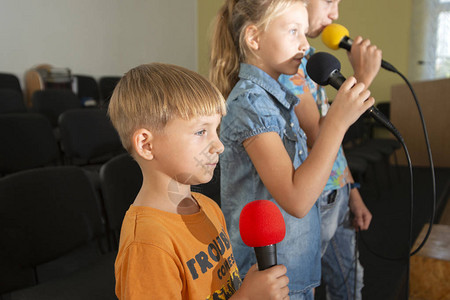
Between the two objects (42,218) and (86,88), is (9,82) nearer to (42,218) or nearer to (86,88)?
(86,88)

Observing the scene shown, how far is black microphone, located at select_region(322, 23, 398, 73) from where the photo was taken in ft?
2.27

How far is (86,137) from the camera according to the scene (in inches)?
85.0

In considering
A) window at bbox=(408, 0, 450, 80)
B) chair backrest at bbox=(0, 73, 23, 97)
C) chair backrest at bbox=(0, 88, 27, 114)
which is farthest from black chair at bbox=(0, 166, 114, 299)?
chair backrest at bbox=(0, 73, 23, 97)

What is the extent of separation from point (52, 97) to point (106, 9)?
1134mm

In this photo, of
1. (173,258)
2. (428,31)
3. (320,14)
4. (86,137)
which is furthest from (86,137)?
(428,31)

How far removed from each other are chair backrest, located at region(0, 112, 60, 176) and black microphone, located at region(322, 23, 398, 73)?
1802 mm

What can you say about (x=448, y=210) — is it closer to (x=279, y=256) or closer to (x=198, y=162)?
(x=279, y=256)

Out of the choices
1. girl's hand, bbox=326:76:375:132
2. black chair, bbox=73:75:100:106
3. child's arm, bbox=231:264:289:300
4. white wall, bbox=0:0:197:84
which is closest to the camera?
child's arm, bbox=231:264:289:300

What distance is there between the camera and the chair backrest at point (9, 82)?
3393 mm

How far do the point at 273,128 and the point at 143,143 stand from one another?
242 mm

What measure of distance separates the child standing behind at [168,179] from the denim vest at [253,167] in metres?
0.13

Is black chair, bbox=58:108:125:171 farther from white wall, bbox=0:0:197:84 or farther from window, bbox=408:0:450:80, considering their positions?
window, bbox=408:0:450:80

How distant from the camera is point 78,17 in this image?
3.98 m

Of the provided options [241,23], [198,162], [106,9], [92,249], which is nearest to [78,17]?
[106,9]
